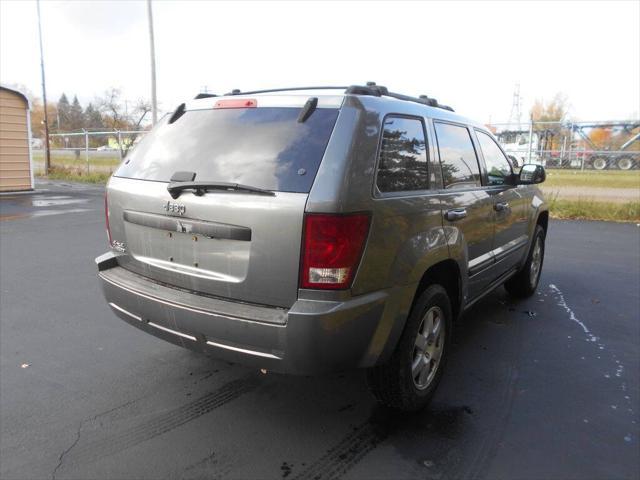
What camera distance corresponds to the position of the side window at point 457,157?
3.38 m

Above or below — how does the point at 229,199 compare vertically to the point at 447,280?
above

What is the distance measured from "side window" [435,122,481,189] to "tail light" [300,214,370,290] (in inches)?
45.6

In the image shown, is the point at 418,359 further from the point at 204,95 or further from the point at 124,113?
the point at 124,113

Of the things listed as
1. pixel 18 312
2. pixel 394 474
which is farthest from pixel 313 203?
pixel 18 312

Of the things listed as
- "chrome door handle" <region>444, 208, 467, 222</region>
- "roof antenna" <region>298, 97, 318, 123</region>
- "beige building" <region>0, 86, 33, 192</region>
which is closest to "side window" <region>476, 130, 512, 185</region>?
"chrome door handle" <region>444, 208, 467, 222</region>

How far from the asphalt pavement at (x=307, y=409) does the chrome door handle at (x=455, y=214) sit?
1.16 metres

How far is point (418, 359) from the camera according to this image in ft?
10.1

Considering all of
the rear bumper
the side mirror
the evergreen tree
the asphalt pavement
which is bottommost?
the asphalt pavement

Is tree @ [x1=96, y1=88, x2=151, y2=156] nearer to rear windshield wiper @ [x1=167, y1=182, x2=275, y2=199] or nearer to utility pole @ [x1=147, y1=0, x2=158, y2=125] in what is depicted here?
utility pole @ [x1=147, y1=0, x2=158, y2=125]

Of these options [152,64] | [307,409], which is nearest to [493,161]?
[307,409]

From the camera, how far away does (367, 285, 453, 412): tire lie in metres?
2.86

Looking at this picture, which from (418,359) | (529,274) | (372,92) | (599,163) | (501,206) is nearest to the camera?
(372,92)

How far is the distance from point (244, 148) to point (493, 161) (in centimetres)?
Result: 255

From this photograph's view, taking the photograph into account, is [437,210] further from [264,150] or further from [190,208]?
[190,208]
